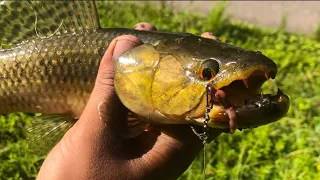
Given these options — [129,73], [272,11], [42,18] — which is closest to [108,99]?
[129,73]

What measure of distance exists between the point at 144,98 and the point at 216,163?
1.43m

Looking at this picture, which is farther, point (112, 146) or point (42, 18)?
point (42, 18)

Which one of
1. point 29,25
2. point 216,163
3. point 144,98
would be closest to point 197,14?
point 216,163

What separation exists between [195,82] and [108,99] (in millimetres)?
405

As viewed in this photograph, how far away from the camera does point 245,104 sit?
1.99 meters

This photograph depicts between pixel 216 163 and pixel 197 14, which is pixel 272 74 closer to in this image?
pixel 216 163

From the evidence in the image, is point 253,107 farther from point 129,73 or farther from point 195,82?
point 129,73

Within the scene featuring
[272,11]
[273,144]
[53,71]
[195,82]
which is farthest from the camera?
[272,11]

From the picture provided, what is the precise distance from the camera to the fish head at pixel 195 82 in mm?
1963

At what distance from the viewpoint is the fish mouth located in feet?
6.40

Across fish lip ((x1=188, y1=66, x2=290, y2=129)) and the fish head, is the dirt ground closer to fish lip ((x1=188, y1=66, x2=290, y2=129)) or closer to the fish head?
the fish head

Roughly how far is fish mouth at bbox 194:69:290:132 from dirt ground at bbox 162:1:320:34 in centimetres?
387

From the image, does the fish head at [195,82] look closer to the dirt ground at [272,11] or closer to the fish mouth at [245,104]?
the fish mouth at [245,104]

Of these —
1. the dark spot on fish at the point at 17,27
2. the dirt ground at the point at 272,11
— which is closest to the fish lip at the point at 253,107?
the dark spot on fish at the point at 17,27
